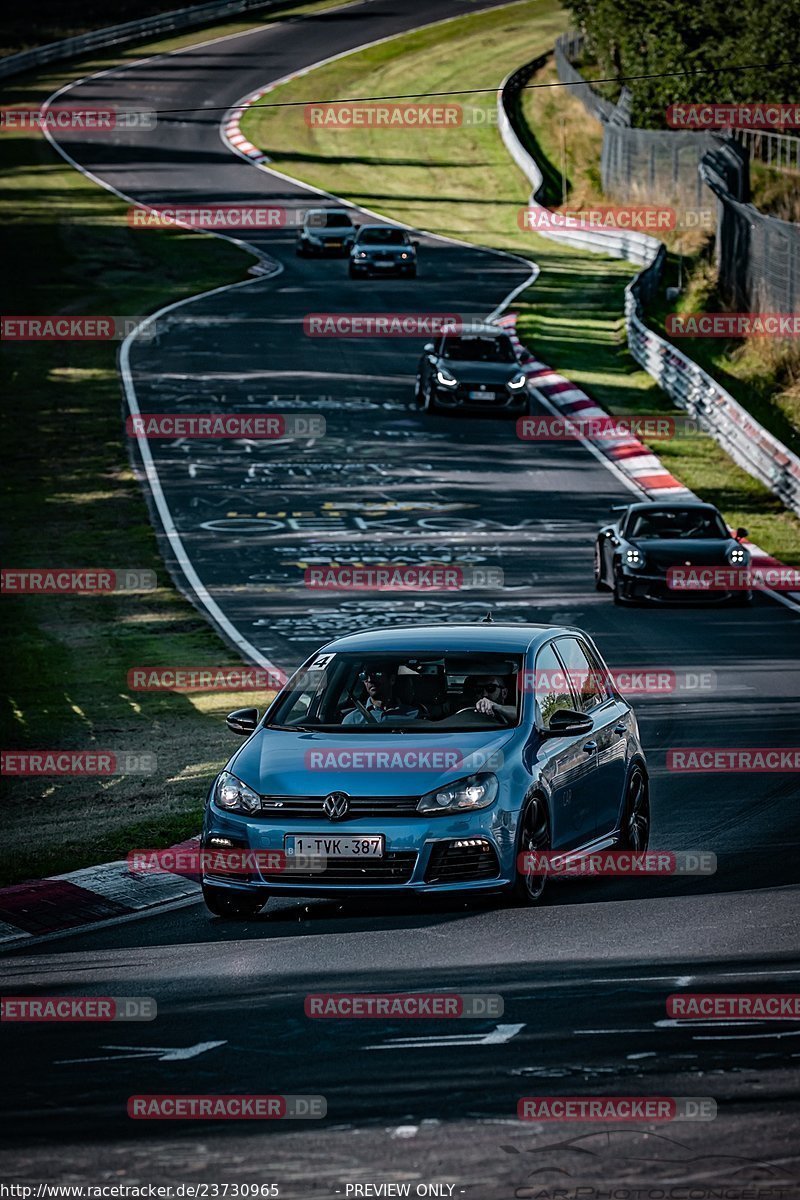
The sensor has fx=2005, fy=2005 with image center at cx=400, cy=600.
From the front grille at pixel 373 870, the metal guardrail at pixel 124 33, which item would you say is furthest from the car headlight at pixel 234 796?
the metal guardrail at pixel 124 33

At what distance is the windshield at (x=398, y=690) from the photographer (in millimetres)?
11164

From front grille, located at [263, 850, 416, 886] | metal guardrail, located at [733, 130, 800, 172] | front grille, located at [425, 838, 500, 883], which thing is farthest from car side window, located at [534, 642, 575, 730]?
metal guardrail, located at [733, 130, 800, 172]

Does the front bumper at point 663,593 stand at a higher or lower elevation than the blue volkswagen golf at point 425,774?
lower

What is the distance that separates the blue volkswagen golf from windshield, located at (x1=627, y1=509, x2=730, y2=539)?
13404 mm

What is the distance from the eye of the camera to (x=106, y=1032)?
8242mm

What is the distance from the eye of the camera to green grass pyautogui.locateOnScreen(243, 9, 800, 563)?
34.5 metres

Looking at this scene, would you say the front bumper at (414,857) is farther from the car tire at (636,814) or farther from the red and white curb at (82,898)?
the car tire at (636,814)

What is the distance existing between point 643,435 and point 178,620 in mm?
14461

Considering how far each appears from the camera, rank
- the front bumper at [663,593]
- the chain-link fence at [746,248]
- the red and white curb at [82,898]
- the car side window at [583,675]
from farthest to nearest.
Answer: the chain-link fence at [746,248] < the front bumper at [663,593] < the car side window at [583,675] < the red and white curb at [82,898]

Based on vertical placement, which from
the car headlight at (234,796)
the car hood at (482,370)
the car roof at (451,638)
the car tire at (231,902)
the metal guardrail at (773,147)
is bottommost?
the car tire at (231,902)

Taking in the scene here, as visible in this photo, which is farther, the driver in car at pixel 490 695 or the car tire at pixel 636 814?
the car tire at pixel 636 814

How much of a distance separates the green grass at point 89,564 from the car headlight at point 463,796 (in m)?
3.10

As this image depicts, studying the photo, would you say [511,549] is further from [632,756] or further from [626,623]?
[632,756]

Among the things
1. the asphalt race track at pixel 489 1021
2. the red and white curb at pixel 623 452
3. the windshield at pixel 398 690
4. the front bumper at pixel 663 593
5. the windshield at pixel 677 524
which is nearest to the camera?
the asphalt race track at pixel 489 1021
